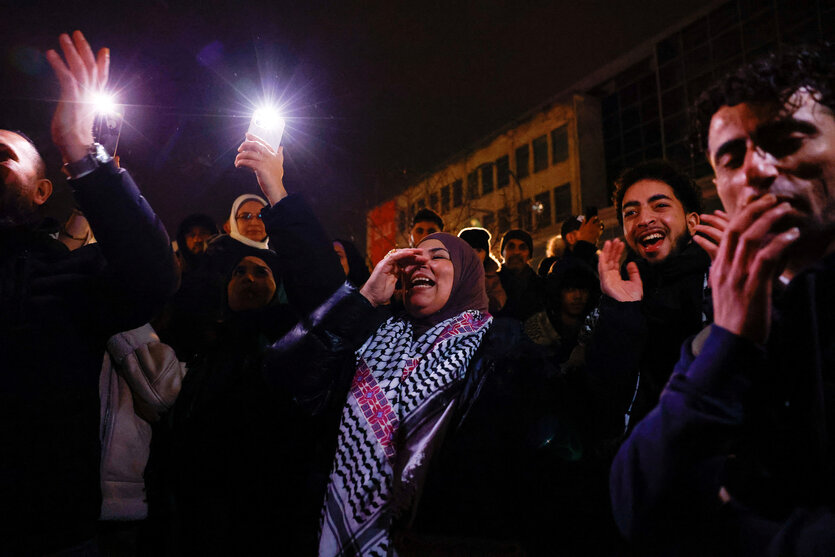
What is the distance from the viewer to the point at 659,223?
2957 mm

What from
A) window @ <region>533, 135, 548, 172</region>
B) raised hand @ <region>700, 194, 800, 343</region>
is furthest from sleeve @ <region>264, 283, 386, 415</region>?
window @ <region>533, 135, 548, 172</region>

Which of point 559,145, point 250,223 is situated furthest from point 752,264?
point 559,145

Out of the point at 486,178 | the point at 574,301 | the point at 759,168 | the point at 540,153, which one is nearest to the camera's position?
the point at 759,168

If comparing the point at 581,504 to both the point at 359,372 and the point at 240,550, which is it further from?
the point at 240,550

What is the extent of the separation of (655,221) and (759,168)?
1706 mm

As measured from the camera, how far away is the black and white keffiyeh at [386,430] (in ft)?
7.84

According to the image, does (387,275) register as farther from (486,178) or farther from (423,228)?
(486,178)

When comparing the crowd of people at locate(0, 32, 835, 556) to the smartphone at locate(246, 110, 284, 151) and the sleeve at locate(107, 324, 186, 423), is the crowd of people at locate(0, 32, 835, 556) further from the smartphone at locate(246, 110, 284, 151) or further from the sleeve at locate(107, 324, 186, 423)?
the smartphone at locate(246, 110, 284, 151)

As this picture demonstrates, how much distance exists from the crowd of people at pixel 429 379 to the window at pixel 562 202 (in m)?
29.2

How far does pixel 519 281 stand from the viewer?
549 cm

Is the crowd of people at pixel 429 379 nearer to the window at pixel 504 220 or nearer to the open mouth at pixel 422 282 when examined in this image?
the open mouth at pixel 422 282

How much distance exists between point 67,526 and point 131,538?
137 cm

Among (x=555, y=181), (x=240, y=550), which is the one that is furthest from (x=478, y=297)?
(x=555, y=181)

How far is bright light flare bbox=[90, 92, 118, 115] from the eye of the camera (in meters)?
2.02
